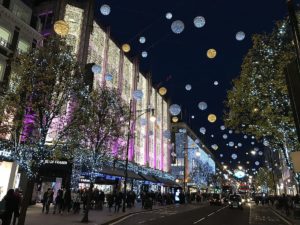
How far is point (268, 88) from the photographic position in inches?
764

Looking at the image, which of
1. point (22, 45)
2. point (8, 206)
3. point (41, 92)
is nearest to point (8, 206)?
point (8, 206)

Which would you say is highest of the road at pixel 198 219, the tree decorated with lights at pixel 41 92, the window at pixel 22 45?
the window at pixel 22 45

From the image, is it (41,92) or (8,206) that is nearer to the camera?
(8,206)

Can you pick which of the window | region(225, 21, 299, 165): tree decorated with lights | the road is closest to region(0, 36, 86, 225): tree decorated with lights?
the road

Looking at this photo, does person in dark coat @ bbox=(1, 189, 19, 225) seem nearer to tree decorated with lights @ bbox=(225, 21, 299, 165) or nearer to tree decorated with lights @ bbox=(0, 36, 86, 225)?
tree decorated with lights @ bbox=(0, 36, 86, 225)

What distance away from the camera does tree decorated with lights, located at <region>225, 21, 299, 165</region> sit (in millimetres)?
19016

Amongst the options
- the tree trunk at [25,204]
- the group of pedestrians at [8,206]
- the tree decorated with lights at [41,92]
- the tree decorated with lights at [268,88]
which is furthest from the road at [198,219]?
the group of pedestrians at [8,206]

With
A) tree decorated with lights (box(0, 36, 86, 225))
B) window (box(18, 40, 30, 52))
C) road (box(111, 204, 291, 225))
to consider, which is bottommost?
road (box(111, 204, 291, 225))

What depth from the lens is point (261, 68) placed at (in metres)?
19.7

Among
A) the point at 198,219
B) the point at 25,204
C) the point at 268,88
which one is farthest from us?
the point at 198,219

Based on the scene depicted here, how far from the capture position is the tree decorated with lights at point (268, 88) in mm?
19016

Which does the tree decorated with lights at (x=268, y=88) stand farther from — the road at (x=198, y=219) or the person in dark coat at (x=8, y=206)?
the person in dark coat at (x=8, y=206)

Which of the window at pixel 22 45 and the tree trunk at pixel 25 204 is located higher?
the window at pixel 22 45

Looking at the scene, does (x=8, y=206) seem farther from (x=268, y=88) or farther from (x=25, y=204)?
(x=268, y=88)
